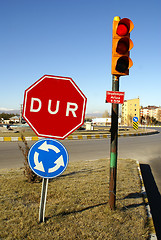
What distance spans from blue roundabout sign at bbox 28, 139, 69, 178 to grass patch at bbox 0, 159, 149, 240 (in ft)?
2.63

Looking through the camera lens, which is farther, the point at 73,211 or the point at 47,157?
the point at 73,211

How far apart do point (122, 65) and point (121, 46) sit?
29cm

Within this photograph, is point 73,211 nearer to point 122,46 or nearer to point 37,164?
point 37,164

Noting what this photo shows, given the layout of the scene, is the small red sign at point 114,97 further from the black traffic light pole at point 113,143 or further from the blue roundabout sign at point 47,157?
the blue roundabout sign at point 47,157

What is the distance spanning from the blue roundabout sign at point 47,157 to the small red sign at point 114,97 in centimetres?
115

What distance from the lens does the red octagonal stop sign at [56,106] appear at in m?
2.75

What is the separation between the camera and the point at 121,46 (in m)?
3.42

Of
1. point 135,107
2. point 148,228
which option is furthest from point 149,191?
point 135,107

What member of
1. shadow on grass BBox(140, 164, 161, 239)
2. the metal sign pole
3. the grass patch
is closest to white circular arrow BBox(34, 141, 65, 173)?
the metal sign pole

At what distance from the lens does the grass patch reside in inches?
112

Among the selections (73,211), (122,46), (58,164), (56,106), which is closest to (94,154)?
(73,211)

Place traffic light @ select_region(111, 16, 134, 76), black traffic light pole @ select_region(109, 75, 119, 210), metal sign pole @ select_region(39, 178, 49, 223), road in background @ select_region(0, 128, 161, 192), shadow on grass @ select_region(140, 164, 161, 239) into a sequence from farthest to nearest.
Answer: road in background @ select_region(0, 128, 161, 192) < shadow on grass @ select_region(140, 164, 161, 239) < black traffic light pole @ select_region(109, 75, 119, 210) < traffic light @ select_region(111, 16, 134, 76) < metal sign pole @ select_region(39, 178, 49, 223)

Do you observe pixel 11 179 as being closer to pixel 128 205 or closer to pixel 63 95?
pixel 128 205

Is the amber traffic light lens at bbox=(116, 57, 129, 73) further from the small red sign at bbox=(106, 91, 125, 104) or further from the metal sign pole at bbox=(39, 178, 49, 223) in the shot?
the metal sign pole at bbox=(39, 178, 49, 223)
